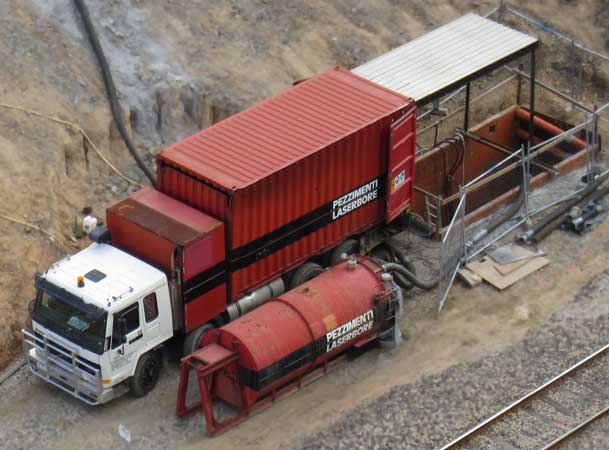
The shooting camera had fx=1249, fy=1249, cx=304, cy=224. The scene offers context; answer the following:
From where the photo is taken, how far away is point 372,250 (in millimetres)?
25719

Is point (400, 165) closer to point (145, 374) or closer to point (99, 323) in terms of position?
point (145, 374)

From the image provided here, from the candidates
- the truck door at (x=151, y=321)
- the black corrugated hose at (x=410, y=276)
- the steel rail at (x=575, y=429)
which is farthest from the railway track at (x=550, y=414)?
the truck door at (x=151, y=321)

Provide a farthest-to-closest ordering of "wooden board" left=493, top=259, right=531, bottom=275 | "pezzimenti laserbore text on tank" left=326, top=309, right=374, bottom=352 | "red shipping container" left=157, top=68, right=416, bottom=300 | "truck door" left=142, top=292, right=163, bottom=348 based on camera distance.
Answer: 1. "wooden board" left=493, top=259, right=531, bottom=275
2. "red shipping container" left=157, top=68, right=416, bottom=300
3. "pezzimenti laserbore text on tank" left=326, top=309, right=374, bottom=352
4. "truck door" left=142, top=292, right=163, bottom=348

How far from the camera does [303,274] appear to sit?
23.9 m

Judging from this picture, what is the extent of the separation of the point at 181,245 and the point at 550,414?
23.1ft

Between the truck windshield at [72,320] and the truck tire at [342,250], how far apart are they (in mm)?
5485

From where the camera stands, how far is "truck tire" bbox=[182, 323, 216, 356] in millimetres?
22469

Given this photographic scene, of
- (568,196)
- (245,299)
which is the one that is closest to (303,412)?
(245,299)

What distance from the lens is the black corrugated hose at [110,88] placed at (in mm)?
26766

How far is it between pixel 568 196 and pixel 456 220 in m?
4.18

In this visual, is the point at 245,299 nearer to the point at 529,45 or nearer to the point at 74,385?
the point at 74,385

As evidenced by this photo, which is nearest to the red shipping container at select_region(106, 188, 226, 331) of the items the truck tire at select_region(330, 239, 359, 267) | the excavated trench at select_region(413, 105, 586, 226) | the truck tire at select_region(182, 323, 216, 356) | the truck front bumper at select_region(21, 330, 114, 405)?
the truck tire at select_region(182, 323, 216, 356)

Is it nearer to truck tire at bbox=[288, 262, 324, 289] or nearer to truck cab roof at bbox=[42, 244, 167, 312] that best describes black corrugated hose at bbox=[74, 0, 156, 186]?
truck tire at bbox=[288, 262, 324, 289]

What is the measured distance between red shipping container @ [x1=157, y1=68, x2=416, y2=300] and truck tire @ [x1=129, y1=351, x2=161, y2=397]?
184 centimetres
